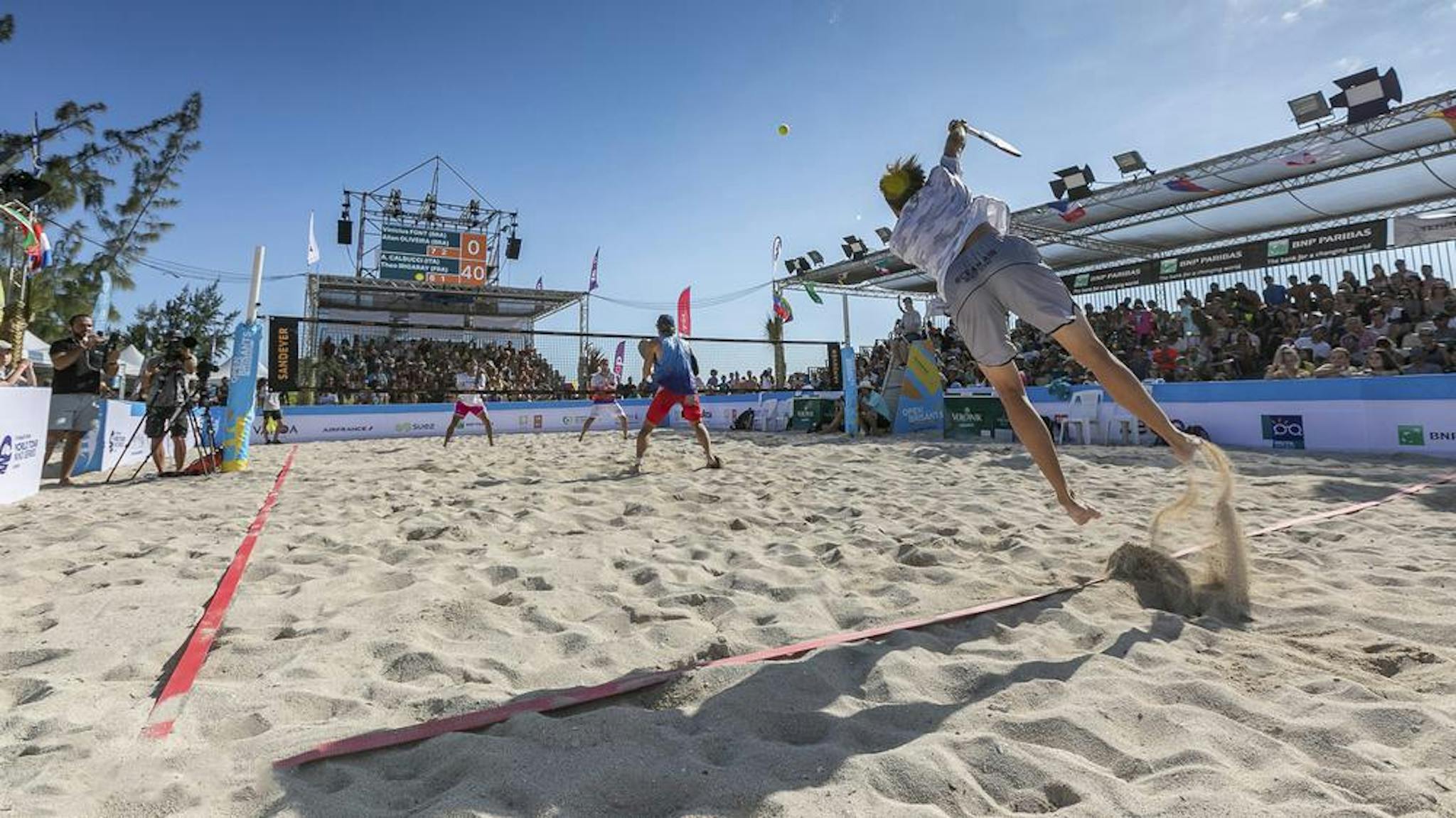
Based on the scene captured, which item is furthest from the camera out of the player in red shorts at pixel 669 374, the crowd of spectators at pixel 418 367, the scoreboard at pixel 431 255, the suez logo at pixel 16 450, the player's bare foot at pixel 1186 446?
the scoreboard at pixel 431 255

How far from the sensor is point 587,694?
155 cm

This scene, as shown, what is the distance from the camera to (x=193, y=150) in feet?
70.9

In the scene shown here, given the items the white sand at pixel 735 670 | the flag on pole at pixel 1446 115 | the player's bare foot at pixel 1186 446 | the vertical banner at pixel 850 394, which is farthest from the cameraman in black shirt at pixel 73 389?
the flag on pole at pixel 1446 115

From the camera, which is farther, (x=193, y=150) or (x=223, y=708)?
(x=193, y=150)

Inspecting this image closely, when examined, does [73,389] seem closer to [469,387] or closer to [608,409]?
[469,387]

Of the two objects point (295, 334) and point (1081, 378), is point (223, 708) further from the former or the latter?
point (1081, 378)

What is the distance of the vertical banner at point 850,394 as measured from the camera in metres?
10.4

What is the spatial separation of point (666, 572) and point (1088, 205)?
1404cm

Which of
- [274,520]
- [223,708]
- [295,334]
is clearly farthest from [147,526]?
[295,334]

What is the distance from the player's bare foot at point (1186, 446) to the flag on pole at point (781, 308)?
18337 mm

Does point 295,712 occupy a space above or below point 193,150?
below

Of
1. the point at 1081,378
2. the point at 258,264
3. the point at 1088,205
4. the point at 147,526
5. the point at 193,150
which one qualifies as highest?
the point at 193,150

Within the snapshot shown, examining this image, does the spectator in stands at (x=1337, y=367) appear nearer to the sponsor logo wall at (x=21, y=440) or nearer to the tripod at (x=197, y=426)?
the tripod at (x=197, y=426)

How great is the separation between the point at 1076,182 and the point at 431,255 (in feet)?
71.3
